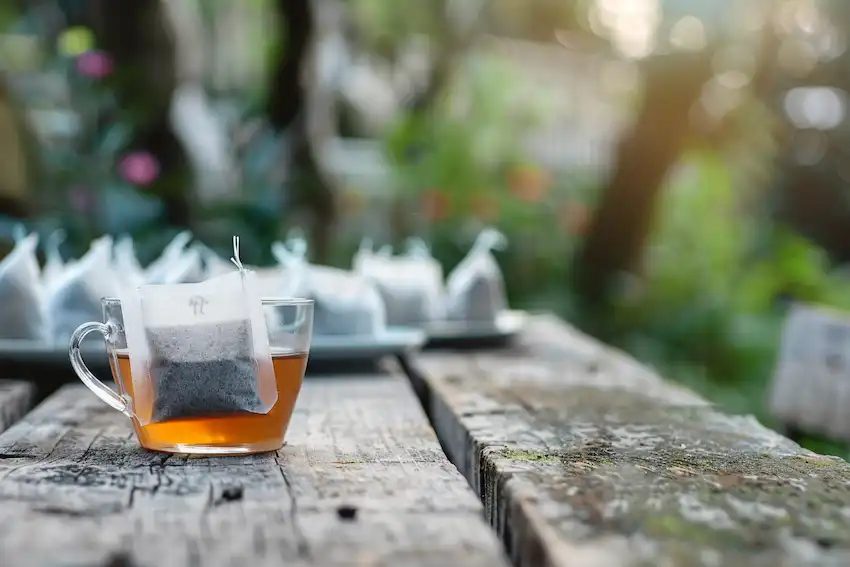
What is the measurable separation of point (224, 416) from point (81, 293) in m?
0.83

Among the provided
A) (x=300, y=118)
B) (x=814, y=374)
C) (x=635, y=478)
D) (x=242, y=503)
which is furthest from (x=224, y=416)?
(x=300, y=118)

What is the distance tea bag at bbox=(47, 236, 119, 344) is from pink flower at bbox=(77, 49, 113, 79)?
8.47 ft

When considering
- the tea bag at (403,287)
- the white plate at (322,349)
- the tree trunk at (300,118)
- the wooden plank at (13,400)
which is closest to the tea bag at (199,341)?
the wooden plank at (13,400)

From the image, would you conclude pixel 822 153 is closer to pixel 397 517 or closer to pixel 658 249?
pixel 658 249

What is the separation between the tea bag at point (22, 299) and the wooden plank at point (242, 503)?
56 centimetres

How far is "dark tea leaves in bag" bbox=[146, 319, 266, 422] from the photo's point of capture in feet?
3.49

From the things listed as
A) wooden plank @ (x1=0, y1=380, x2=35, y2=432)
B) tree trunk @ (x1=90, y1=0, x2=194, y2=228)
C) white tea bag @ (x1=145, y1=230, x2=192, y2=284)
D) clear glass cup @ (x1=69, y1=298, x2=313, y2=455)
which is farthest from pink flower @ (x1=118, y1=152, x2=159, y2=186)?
clear glass cup @ (x1=69, y1=298, x2=313, y2=455)

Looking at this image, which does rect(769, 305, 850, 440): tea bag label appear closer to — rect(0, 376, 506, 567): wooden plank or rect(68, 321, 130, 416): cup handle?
rect(0, 376, 506, 567): wooden plank

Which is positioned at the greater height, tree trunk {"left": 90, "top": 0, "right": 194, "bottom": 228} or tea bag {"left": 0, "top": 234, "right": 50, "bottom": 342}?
tree trunk {"left": 90, "top": 0, "right": 194, "bottom": 228}

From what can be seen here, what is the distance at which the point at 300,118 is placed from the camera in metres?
4.99

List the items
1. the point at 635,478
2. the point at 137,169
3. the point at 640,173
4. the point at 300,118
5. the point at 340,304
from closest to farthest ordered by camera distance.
→ the point at 635,478, the point at 340,304, the point at 137,169, the point at 300,118, the point at 640,173

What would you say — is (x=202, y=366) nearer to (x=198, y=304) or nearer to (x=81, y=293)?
(x=198, y=304)

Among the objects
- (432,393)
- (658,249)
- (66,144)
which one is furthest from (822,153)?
(432,393)

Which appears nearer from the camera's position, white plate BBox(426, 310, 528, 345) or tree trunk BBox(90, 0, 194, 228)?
white plate BBox(426, 310, 528, 345)
